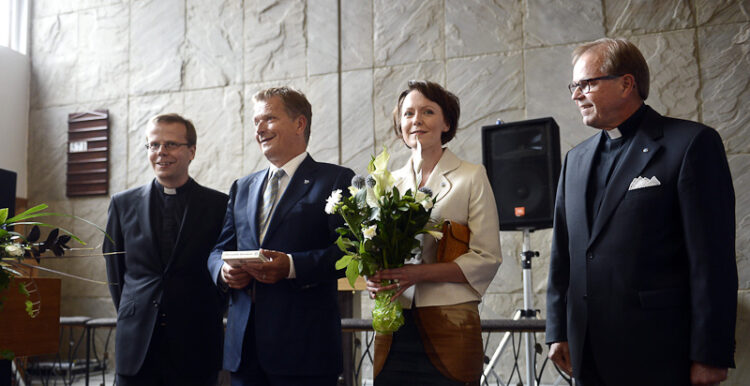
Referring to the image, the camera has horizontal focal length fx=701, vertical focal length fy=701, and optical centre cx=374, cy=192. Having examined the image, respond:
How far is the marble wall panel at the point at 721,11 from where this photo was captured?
240 inches

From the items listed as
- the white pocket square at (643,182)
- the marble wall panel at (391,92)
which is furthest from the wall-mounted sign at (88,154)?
the white pocket square at (643,182)

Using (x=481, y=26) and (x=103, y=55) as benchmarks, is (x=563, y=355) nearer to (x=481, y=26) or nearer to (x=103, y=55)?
(x=481, y=26)

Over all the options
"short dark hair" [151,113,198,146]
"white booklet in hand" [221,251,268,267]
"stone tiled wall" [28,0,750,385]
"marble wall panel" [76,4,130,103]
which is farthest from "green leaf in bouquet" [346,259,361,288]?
"marble wall panel" [76,4,130,103]

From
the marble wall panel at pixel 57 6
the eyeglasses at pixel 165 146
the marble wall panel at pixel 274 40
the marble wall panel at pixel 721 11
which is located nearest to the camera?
the eyeglasses at pixel 165 146

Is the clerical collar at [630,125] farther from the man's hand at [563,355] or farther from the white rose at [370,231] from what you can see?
the white rose at [370,231]

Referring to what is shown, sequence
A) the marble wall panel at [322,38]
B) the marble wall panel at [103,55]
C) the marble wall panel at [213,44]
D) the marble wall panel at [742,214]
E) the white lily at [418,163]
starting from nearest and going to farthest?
the white lily at [418,163], the marble wall panel at [742,214], the marble wall panel at [322,38], the marble wall panel at [213,44], the marble wall panel at [103,55]

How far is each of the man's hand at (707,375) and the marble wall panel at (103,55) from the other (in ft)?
24.0

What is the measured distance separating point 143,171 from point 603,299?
260 inches

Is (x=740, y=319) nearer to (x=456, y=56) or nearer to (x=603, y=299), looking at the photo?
(x=456, y=56)

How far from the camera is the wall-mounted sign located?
8008 mm

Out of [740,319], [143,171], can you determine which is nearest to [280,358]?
[740,319]

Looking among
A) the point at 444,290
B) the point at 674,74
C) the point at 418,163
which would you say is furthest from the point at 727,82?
the point at 444,290

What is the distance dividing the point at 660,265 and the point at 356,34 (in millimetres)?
5566

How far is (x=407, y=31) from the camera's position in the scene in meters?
7.04
